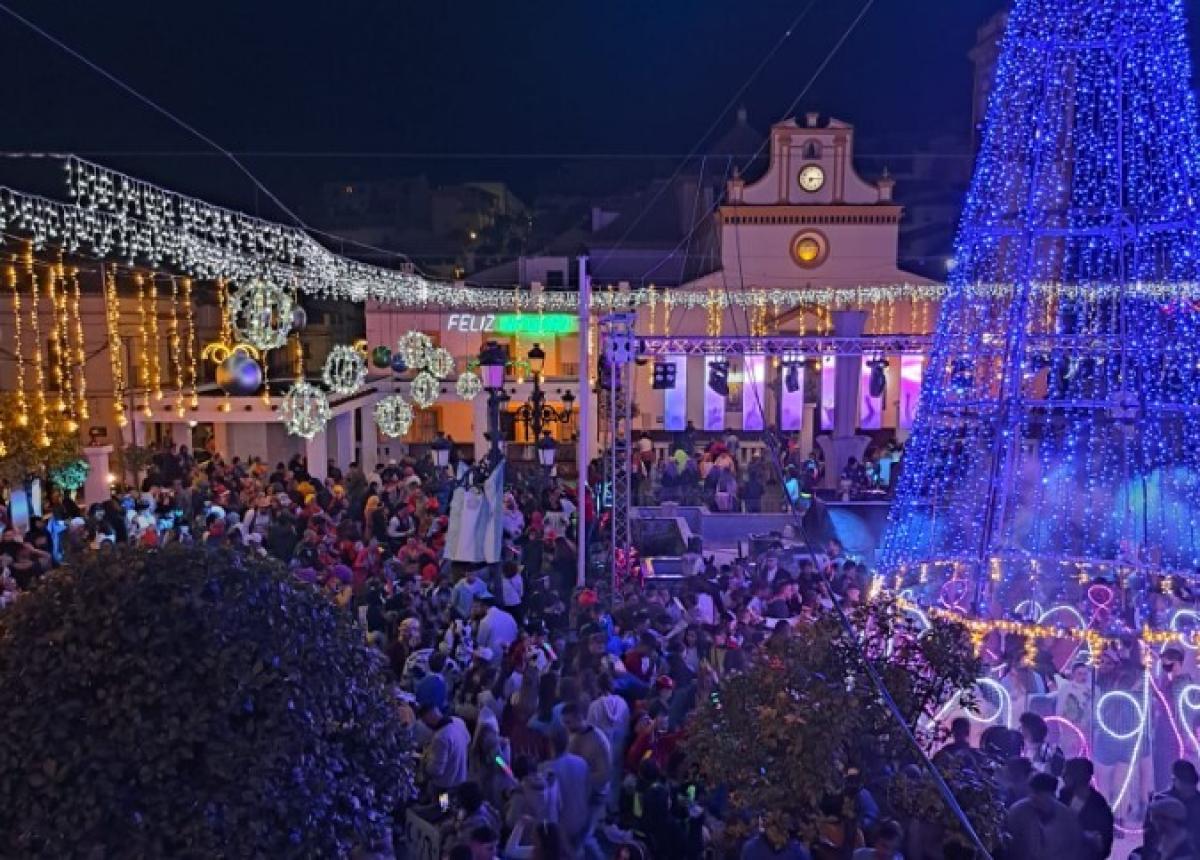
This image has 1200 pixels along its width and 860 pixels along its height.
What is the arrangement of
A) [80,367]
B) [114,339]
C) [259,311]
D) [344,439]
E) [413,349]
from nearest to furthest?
[259,311] < [413,349] < [114,339] < [80,367] < [344,439]

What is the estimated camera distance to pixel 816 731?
489cm

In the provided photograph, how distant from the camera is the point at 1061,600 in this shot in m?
10.8

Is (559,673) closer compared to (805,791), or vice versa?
(805,791)

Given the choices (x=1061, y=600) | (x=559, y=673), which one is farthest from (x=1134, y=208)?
(x=559, y=673)

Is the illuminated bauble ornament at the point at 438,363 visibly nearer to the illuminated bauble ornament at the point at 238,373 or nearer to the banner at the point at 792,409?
the illuminated bauble ornament at the point at 238,373

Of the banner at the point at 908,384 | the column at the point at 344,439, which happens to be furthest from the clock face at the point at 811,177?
the column at the point at 344,439

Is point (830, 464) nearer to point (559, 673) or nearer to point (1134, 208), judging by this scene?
point (1134, 208)

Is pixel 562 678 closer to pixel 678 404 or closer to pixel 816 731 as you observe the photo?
pixel 816 731

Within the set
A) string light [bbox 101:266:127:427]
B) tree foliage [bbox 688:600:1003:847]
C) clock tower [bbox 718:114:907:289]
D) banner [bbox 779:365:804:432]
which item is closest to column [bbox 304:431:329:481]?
string light [bbox 101:266:127:427]

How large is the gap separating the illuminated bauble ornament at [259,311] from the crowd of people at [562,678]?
2.43 m

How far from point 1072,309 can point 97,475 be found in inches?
679

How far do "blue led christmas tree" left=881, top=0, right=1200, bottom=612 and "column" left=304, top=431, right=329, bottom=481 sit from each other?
15.6 meters

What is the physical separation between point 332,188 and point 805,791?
148 ft

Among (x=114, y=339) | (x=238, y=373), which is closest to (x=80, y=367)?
(x=114, y=339)
